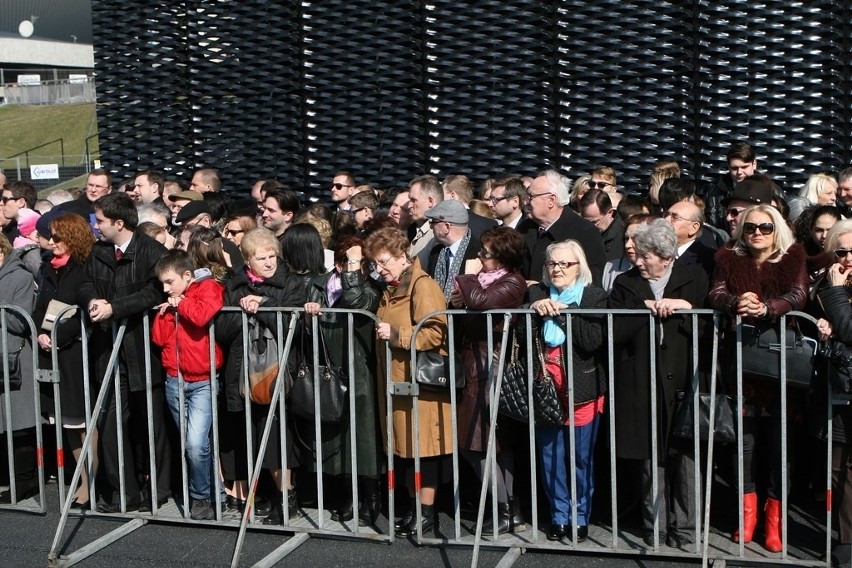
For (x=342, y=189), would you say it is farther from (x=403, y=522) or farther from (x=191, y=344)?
(x=403, y=522)

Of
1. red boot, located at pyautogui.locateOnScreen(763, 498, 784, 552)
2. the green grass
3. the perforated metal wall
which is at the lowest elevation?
red boot, located at pyautogui.locateOnScreen(763, 498, 784, 552)

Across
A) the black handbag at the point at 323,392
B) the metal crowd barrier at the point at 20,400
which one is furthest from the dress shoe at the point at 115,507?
the black handbag at the point at 323,392

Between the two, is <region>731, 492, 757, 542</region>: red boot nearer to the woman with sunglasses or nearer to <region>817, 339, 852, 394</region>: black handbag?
the woman with sunglasses

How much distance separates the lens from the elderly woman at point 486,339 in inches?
265

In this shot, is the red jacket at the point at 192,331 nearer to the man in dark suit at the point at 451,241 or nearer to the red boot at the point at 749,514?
the man in dark suit at the point at 451,241

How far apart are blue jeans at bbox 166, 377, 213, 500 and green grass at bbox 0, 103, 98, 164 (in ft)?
102

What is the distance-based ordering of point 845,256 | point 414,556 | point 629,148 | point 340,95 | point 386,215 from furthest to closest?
point 340,95 < point 629,148 < point 386,215 < point 414,556 < point 845,256

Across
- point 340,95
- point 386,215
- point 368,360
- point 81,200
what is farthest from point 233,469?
point 340,95

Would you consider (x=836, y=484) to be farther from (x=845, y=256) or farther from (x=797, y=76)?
(x=797, y=76)

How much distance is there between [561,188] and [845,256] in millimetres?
2176

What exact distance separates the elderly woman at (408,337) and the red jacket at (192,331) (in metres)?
1.03

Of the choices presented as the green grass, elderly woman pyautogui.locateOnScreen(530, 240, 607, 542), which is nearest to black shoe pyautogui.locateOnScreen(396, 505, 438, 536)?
elderly woman pyautogui.locateOnScreen(530, 240, 607, 542)

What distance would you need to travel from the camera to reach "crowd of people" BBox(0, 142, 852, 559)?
638cm

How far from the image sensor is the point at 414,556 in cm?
671
